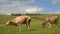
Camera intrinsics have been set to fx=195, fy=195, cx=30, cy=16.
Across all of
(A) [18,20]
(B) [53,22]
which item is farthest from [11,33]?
(B) [53,22]

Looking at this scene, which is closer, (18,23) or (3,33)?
(3,33)

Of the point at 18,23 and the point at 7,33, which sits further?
the point at 18,23

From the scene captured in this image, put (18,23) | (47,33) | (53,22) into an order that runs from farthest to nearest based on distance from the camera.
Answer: (53,22) → (18,23) → (47,33)

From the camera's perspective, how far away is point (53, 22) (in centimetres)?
2678

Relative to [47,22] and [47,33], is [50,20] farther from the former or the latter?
[47,33]

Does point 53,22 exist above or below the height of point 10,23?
below

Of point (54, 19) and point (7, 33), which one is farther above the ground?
point (7, 33)

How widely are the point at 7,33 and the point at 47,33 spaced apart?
3.44 m

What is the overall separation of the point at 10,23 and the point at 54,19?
26.7 ft

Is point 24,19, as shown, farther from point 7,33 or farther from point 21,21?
point 7,33

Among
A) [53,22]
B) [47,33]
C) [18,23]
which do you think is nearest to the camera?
[47,33]

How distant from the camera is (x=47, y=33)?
1562 centimetres

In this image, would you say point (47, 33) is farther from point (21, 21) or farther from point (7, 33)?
point (21, 21)

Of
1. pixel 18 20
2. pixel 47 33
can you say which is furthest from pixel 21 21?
pixel 47 33
